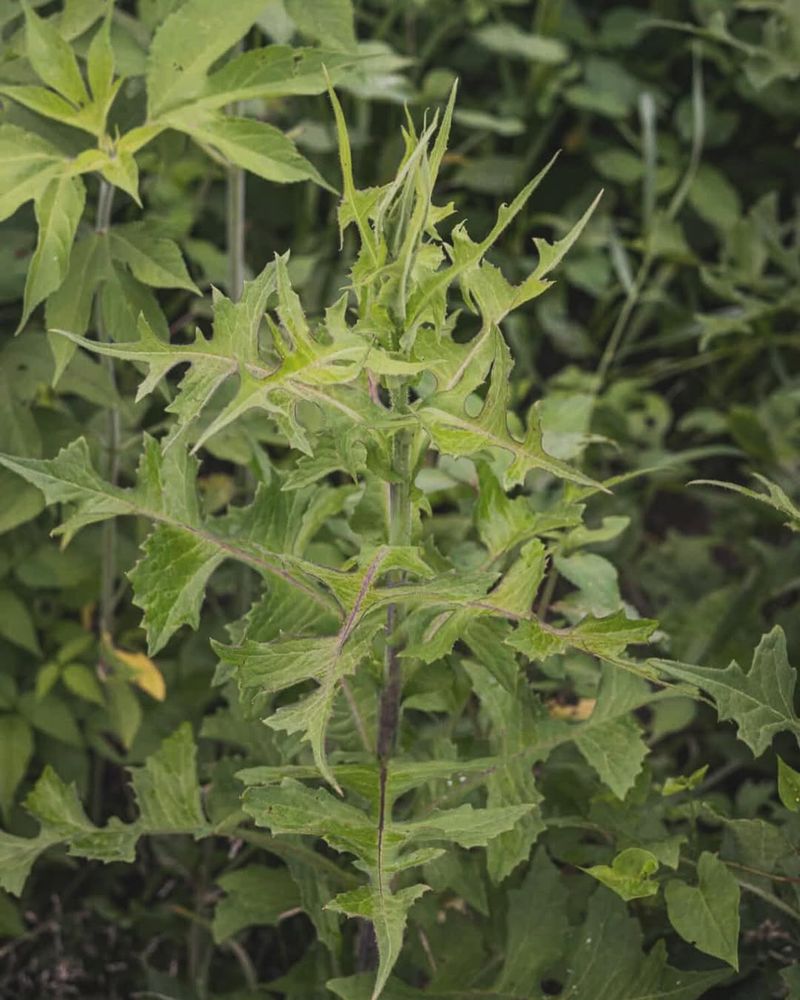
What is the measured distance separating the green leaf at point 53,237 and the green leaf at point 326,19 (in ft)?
0.97

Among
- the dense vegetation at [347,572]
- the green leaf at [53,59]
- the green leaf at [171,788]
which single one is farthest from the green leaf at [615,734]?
the green leaf at [53,59]

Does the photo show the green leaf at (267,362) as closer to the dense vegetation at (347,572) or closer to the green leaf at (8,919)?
the dense vegetation at (347,572)

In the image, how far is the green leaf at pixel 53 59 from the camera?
112cm

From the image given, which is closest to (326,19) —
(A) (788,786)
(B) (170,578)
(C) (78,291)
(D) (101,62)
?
(D) (101,62)

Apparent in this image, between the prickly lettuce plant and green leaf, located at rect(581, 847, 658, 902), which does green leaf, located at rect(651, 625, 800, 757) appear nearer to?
green leaf, located at rect(581, 847, 658, 902)

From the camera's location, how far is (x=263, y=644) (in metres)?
0.92

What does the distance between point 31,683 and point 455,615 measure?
2.39 ft

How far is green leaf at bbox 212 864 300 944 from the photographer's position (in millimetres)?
1202

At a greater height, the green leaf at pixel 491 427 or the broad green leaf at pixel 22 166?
the broad green leaf at pixel 22 166

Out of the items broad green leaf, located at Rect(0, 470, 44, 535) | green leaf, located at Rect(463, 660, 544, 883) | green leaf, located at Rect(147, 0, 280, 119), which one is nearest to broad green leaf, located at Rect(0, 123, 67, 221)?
green leaf, located at Rect(147, 0, 280, 119)

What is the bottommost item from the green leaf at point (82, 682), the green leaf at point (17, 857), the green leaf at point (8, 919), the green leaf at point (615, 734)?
the green leaf at point (8, 919)

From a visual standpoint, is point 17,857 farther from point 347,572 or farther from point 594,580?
point 594,580

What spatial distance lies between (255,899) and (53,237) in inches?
24.9

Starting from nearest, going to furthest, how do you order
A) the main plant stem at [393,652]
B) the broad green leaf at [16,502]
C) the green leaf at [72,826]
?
1. the main plant stem at [393,652]
2. the green leaf at [72,826]
3. the broad green leaf at [16,502]
